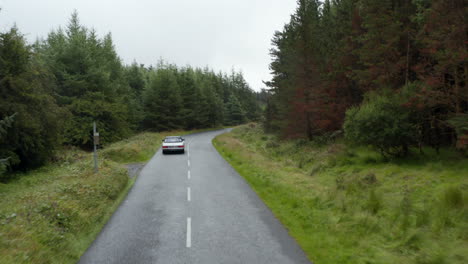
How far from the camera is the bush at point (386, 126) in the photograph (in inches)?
584

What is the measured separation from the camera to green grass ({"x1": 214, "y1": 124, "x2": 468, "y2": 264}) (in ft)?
21.6

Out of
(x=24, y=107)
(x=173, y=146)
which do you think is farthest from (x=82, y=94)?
(x=24, y=107)

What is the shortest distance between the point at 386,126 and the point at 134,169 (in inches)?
609

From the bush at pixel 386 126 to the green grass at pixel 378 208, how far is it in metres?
1.06

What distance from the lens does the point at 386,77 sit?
1823cm

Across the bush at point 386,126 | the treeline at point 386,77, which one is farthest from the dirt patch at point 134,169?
the bush at point 386,126

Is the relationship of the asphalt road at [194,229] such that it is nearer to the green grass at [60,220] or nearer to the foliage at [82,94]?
the green grass at [60,220]

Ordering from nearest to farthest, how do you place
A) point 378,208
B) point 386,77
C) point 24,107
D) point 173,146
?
point 378,208 < point 386,77 < point 24,107 < point 173,146

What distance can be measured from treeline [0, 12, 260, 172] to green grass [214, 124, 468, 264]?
9265mm

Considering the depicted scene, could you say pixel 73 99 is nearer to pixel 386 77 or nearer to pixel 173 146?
pixel 173 146

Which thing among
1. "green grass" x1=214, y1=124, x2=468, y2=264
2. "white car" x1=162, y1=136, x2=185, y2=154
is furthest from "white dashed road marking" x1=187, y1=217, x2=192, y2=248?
"white car" x1=162, y1=136, x2=185, y2=154

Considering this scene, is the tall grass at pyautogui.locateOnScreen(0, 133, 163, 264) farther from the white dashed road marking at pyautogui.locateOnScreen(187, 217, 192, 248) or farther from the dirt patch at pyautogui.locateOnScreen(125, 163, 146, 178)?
the dirt patch at pyautogui.locateOnScreen(125, 163, 146, 178)

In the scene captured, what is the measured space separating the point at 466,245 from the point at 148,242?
717 centimetres

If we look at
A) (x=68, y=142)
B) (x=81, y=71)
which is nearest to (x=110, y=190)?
(x=68, y=142)
